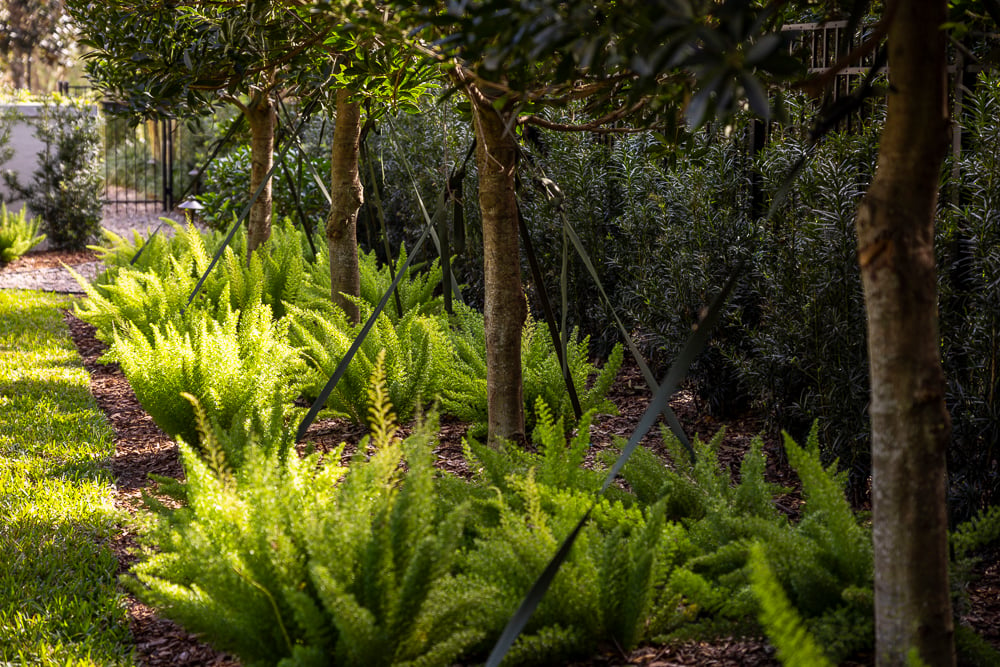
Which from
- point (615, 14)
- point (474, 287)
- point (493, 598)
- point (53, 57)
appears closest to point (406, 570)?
point (493, 598)

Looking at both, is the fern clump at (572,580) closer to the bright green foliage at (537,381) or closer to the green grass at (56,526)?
the green grass at (56,526)

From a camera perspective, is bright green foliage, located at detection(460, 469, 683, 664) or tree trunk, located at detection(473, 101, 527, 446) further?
tree trunk, located at detection(473, 101, 527, 446)

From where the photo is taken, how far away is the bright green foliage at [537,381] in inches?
147

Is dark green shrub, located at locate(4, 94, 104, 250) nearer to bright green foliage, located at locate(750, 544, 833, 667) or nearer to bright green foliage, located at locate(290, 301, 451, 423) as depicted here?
bright green foliage, located at locate(290, 301, 451, 423)

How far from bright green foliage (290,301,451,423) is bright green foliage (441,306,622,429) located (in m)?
0.10

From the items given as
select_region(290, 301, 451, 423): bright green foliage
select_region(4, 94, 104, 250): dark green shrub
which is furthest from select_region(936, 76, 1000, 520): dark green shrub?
select_region(4, 94, 104, 250): dark green shrub

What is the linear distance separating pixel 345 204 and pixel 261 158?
155cm

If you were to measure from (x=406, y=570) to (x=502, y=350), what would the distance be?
1244mm

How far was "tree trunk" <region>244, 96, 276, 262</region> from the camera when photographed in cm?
556

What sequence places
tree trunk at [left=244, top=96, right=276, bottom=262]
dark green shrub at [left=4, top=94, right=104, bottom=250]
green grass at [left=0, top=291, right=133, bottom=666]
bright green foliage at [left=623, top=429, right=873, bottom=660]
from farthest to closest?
dark green shrub at [left=4, top=94, right=104, bottom=250], tree trunk at [left=244, top=96, right=276, bottom=262], green grass at [left=0, top=291, right=133, bottom=666], bright green foliage at [left=623, top=429, right=873, bottom=660]

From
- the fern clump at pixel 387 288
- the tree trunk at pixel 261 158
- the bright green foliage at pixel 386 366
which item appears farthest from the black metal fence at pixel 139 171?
the bright green foliage at pixel 386 366

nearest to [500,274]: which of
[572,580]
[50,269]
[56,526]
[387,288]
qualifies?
[572,580]

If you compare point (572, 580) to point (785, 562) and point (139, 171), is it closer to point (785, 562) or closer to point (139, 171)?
point (785, 562)

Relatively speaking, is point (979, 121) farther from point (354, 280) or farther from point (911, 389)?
point (354, 280)
